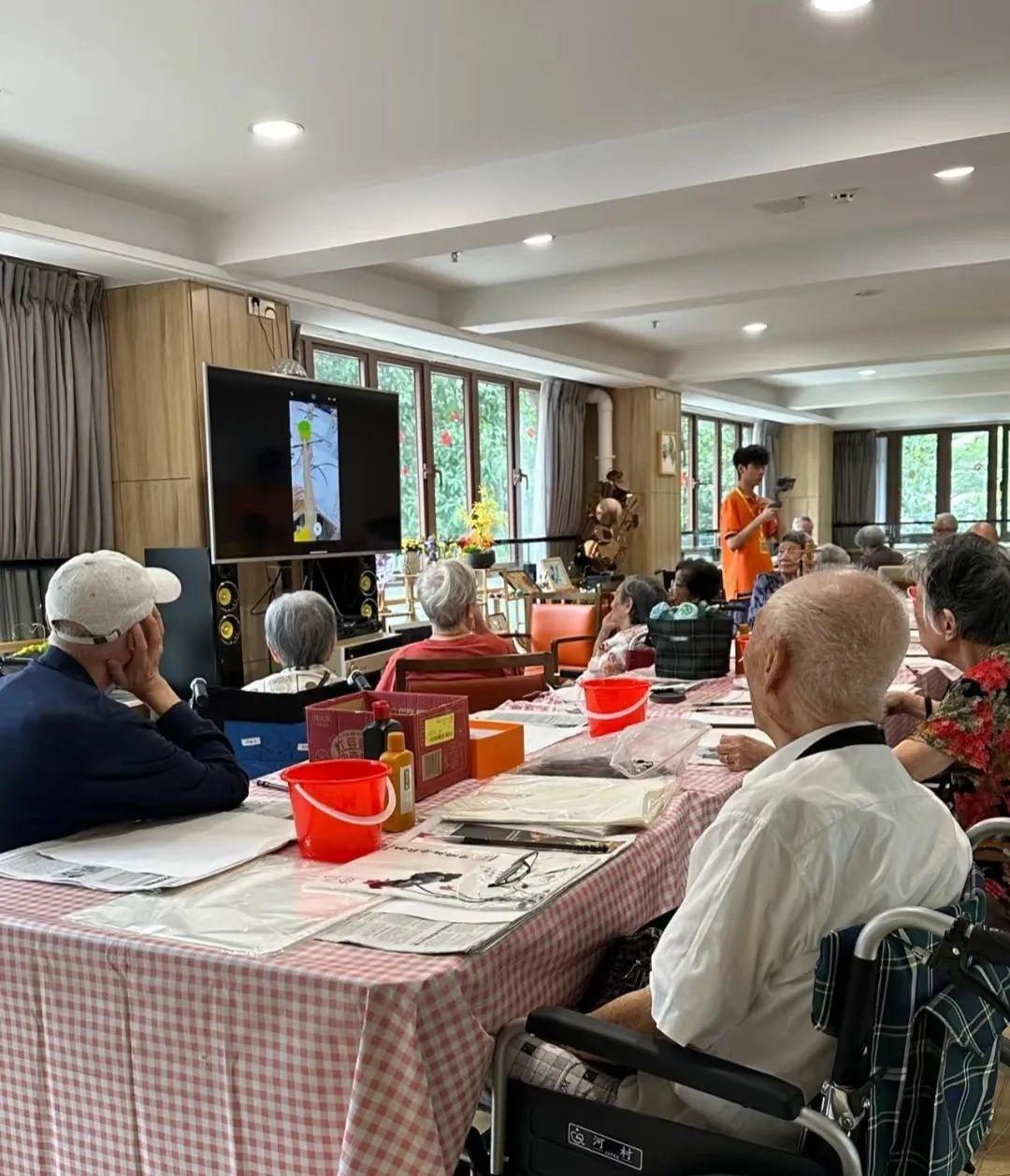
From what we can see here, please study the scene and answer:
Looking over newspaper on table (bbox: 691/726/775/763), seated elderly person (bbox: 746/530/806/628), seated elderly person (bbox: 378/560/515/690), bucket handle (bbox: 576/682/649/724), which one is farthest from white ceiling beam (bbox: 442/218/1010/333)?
bucket handle (bbox: 576/682/649/724)

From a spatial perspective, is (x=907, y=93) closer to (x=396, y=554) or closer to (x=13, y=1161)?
(x=13, y=1161)

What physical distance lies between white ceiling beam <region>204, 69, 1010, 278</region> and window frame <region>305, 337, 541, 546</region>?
185 centimetres

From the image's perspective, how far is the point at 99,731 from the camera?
181 cm

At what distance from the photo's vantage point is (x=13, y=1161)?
1507mm

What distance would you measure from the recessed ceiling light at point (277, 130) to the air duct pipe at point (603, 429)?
5775 millimetres

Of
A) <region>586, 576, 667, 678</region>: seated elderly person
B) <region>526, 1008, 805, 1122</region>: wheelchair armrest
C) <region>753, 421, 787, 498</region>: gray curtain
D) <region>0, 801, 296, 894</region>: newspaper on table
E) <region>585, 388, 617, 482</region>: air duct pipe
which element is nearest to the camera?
<region>526, 1008, 805, 1122</region>: wheelchair armrest

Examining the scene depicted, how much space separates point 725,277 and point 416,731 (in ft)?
16.0

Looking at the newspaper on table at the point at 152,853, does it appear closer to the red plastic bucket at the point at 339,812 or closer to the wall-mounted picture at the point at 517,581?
the red plastic bucket at the point at 339,812

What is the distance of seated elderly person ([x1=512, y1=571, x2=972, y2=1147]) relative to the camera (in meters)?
1.24

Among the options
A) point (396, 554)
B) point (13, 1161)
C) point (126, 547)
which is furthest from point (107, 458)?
point (13, 1161)

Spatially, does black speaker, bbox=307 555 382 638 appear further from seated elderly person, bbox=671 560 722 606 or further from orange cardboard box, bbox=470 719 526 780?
orange cardboard box, bbox=470 719 526 780

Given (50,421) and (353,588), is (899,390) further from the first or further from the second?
(50,421)

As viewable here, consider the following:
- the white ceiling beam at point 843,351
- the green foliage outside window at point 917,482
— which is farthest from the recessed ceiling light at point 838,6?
the green foliage outside window at point 917,482

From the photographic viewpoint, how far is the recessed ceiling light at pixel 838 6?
304 cm
